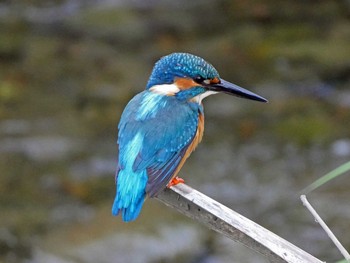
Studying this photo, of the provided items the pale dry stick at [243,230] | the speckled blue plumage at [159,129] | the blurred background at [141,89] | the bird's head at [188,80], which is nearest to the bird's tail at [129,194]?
the speckled blue plumage at [159,129]

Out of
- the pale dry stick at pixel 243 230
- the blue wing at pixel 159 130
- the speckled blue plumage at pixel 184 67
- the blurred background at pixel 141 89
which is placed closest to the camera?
the pale dry stick at pixel 243 230

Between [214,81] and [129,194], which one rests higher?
[214,81]

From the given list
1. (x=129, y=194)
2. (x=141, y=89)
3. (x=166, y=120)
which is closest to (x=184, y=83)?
(x=166, y=120)

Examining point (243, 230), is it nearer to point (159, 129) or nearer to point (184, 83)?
point (159, 129)

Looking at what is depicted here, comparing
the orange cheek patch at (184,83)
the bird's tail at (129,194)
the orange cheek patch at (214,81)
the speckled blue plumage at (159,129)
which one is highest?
the orange cheek patch at (214,81)

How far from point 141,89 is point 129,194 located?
4.78 meters

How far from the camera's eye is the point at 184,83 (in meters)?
2.91

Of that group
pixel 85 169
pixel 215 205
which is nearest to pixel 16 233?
pixel 85 169

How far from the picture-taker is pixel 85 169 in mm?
6324

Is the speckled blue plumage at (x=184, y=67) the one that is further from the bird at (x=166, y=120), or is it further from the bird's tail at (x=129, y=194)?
the bird's tail at (x=129, y=194)

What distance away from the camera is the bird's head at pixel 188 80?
2861 mm

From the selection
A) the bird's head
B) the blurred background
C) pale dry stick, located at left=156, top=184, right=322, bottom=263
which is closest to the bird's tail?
pale dry stick, located at left=156, top=184, right=322, bottom=263

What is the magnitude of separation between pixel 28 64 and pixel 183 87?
5.11 m

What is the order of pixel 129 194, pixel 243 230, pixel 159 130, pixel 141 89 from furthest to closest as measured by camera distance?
pixel 141 89, pixel 159 130, pixel 129 194, pixel 243 230
